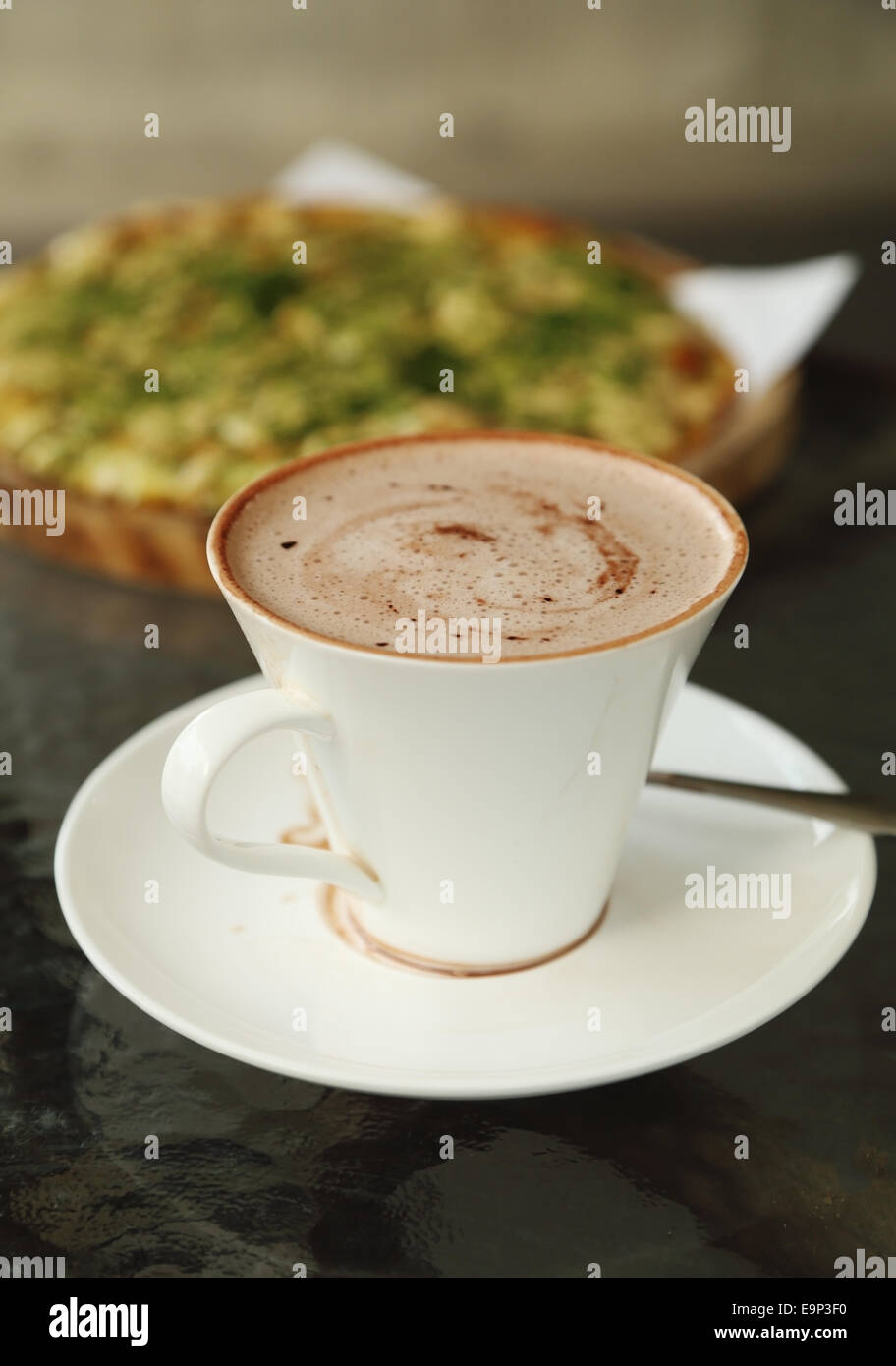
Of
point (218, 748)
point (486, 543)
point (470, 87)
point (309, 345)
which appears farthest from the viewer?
point (470, 87)

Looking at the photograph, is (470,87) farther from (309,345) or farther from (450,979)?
(450,979)

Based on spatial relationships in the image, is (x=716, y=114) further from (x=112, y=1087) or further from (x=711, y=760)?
(x=112, y=1087)

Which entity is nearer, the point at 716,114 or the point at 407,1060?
the point at 407,1060

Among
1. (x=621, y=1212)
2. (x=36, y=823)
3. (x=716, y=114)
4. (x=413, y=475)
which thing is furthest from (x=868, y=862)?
(x=716, y=114)

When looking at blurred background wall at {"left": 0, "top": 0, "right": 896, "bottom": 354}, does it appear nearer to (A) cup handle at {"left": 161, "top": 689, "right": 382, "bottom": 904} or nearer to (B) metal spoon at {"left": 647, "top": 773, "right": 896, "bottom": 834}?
(B) metal spoon at {"left": 647, "top": 773, "right": 896, "bottom": 834}

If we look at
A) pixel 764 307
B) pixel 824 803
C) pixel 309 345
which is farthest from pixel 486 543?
pixel 764 307

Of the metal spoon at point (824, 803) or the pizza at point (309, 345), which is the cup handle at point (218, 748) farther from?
the pizza at point (309, 345)
